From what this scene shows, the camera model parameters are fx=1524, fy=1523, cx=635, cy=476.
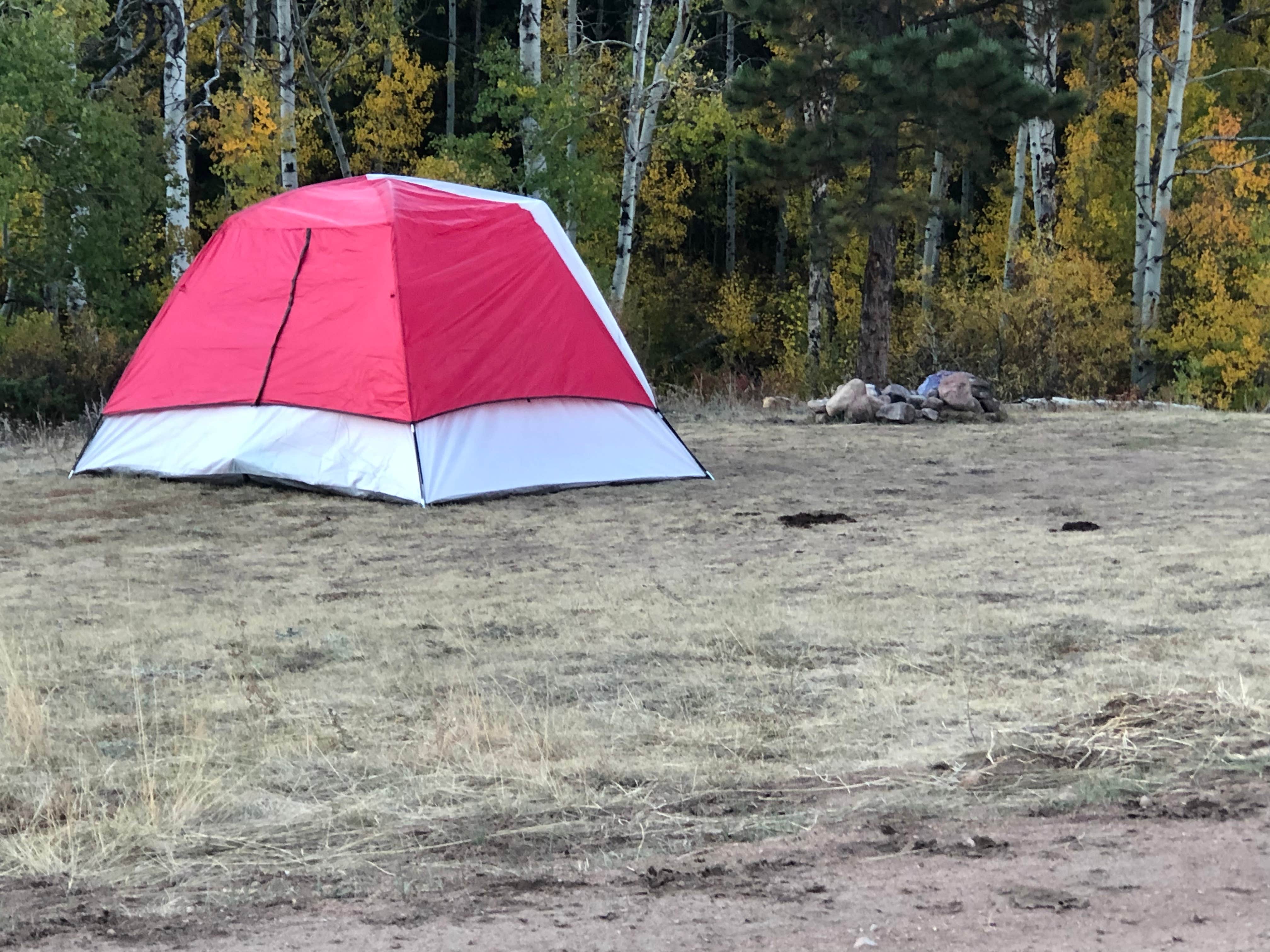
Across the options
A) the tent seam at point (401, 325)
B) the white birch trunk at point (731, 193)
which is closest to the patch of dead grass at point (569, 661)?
the tent seam at point (401, 325)

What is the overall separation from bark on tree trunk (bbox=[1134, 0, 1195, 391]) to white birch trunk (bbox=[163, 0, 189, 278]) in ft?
46.8

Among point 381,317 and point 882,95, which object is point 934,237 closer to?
point 882,95

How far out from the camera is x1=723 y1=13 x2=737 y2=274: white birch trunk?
34.2m

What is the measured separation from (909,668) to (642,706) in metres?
1.02

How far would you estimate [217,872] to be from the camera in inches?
139

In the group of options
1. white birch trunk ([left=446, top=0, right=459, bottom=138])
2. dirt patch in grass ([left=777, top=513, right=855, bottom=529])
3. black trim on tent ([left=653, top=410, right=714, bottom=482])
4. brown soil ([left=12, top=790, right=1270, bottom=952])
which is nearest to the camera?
brown soil ([left=12, top=790, right=1270, bottom=952])

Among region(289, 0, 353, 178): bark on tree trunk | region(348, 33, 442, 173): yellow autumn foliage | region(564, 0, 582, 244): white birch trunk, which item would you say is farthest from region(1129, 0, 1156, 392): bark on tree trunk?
region(348, 33, 442, 173): yellow autumn foliage

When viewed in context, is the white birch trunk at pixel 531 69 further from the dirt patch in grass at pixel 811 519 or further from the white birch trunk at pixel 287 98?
the dirt patch in grass at pixel 811 519

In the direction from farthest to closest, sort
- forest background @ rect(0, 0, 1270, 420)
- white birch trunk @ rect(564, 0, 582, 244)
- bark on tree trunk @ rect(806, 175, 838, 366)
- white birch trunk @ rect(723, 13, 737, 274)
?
white birch trunk @ rect(723, 13, 737, 274) → white birch trunk @ rect(564, 0, 582, 244) → bark on tree trunk @ rect(806, 175, 838, 366) → forest background @ rect(0, 0, 1270, 420)

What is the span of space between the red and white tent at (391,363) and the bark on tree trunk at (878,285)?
32.6 ft

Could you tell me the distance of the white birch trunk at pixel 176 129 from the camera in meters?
21.3

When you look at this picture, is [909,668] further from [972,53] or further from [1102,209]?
[1102,209]

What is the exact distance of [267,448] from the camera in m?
10.5

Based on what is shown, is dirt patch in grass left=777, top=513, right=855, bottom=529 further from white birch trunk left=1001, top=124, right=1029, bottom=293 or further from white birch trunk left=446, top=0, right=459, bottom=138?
white birch trunk left=446, top=0, right=459, bottom=138
